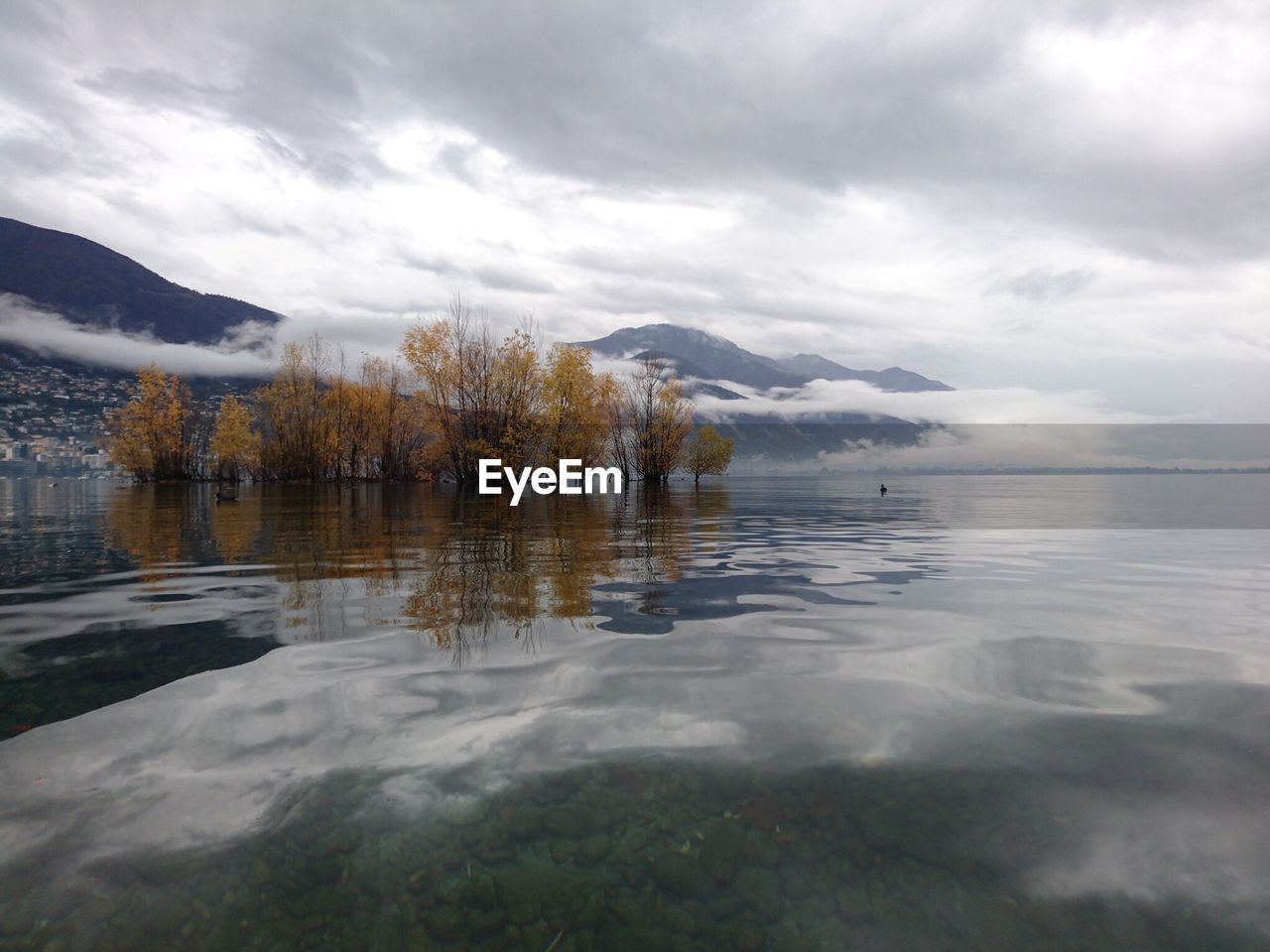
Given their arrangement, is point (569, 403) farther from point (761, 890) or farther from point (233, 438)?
point (761, 890)

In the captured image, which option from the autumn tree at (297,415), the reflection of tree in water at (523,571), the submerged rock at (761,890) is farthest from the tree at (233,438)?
the submerged rock at (761,890)

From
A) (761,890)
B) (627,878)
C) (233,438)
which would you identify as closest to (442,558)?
(627,878)

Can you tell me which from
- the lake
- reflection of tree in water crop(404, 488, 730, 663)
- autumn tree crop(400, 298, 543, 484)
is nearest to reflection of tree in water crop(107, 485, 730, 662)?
reflection of tree in water crop(404, 488, 730, 663)

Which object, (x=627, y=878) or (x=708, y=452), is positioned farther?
(x=708, y=452)

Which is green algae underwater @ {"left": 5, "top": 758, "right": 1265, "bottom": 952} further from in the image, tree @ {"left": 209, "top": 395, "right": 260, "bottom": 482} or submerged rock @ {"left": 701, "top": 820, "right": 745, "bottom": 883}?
tree @ {"left": 209, "top": 395, "right": 260, "bottom": 482}

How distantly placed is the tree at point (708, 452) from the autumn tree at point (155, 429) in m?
54.9

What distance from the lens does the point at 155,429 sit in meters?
57.0

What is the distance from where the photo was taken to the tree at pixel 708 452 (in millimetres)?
87188

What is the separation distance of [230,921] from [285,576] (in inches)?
293

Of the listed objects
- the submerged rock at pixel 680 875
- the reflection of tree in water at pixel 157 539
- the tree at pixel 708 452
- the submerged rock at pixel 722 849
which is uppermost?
the tree at pixel 708 452

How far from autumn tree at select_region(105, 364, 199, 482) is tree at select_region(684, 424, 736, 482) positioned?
180ft

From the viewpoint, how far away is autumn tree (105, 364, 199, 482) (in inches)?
2195

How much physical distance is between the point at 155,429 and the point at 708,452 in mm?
61432

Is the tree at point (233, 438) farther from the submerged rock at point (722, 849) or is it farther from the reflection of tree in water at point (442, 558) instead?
the submerged rock at point (722, 849)
